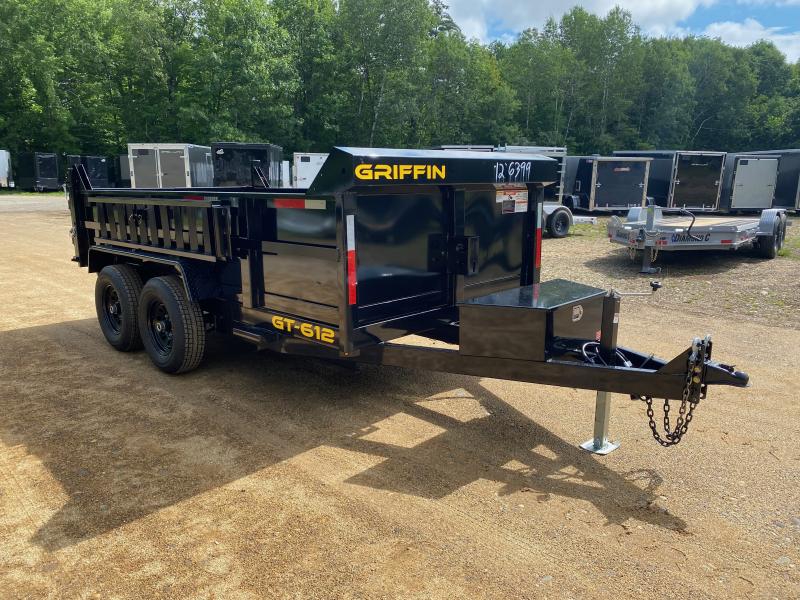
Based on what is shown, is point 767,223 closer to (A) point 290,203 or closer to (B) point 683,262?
(B) point 683,262

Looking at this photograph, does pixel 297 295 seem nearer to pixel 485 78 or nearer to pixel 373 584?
pixel 373 584

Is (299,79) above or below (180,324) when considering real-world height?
above

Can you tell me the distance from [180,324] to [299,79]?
110ft

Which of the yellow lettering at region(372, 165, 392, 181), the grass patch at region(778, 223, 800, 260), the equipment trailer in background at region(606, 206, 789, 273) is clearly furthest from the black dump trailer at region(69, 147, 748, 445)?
the grass patch at region(778, 223, 800, 260)

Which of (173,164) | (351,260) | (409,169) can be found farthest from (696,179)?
(351,260)

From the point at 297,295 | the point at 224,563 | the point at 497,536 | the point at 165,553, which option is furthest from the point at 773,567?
the point at 297,295

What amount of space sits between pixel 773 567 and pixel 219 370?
4452 millimetres

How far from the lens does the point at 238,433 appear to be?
173 inches

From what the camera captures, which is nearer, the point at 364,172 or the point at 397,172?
the point at 364,172

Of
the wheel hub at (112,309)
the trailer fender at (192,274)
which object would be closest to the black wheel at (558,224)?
the wheel hub at (112,309)

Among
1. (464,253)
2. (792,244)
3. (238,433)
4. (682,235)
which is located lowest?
(238,433)

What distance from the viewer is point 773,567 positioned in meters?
2.90

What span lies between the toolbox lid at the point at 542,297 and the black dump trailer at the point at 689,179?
65.0ft

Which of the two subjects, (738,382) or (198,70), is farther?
(198,70)
